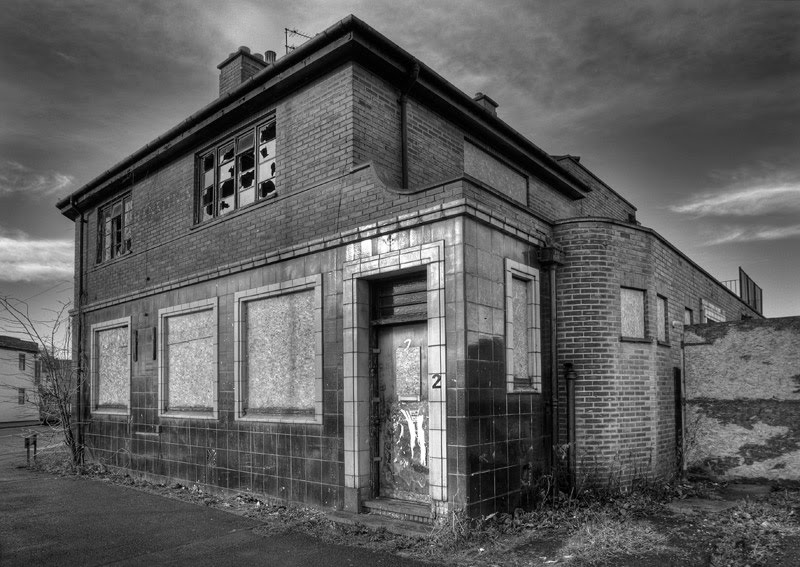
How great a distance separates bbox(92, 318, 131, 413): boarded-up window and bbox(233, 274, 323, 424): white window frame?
4219mm

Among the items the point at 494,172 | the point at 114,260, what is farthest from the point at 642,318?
the point at 114,260

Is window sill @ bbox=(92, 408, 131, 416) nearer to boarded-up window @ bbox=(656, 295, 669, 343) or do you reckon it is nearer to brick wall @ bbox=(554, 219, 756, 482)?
brick wall @ bbox=(554, 219, 756, 482)

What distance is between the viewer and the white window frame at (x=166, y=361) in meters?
10.0

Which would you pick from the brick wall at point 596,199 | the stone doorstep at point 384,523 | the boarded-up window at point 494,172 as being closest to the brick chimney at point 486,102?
the brick wall at point 596,199

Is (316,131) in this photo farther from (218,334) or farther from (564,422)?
(564,422)

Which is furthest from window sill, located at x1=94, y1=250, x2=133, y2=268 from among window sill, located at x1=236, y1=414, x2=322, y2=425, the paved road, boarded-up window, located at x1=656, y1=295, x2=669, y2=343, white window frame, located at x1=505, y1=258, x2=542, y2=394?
boarded-up window, located at x1=656, y1=295, x2=669, y2=343

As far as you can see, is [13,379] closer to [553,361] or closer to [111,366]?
[111,366]

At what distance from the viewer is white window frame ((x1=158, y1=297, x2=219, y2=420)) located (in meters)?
10.0

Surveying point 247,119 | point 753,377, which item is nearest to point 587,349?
point 753,377

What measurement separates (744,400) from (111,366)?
12182 mm

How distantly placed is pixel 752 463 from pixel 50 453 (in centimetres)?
1634

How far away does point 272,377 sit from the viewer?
914 centimetres

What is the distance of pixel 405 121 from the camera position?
905 cm

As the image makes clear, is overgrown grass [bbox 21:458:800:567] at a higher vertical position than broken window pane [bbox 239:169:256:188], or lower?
lower
